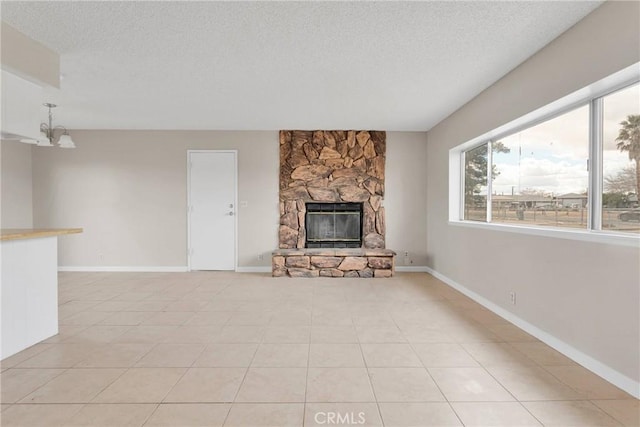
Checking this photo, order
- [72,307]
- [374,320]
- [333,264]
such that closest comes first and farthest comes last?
[374,320] → [72,307] → [333,264]

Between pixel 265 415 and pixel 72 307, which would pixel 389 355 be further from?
pixel 72 307

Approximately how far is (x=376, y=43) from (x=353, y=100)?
143cm

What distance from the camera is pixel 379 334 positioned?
293 cm

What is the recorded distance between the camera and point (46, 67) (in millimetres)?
2773

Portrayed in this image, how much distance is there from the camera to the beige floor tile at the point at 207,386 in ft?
6.40

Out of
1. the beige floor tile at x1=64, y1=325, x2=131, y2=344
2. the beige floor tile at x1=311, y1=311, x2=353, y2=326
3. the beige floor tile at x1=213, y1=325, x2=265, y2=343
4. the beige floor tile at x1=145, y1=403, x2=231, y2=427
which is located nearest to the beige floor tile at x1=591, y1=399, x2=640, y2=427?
the beige floor tile at x1=311, y1=311, x2=353, y2=326

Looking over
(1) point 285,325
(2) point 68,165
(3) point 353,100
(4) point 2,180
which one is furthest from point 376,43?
(4) point 2,180

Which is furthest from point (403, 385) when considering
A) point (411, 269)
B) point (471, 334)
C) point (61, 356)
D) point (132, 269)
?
point (132, 269)

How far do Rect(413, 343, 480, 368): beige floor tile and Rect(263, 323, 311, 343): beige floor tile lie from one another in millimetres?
947

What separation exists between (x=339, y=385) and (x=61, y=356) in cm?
217

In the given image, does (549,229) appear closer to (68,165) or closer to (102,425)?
(102,425)

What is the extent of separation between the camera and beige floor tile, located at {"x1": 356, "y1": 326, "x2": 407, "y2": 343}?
2.79 meters

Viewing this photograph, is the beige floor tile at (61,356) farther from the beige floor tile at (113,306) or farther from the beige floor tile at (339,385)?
the beige floor tile at (339,385)

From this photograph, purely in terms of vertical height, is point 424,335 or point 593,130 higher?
point 593,130
